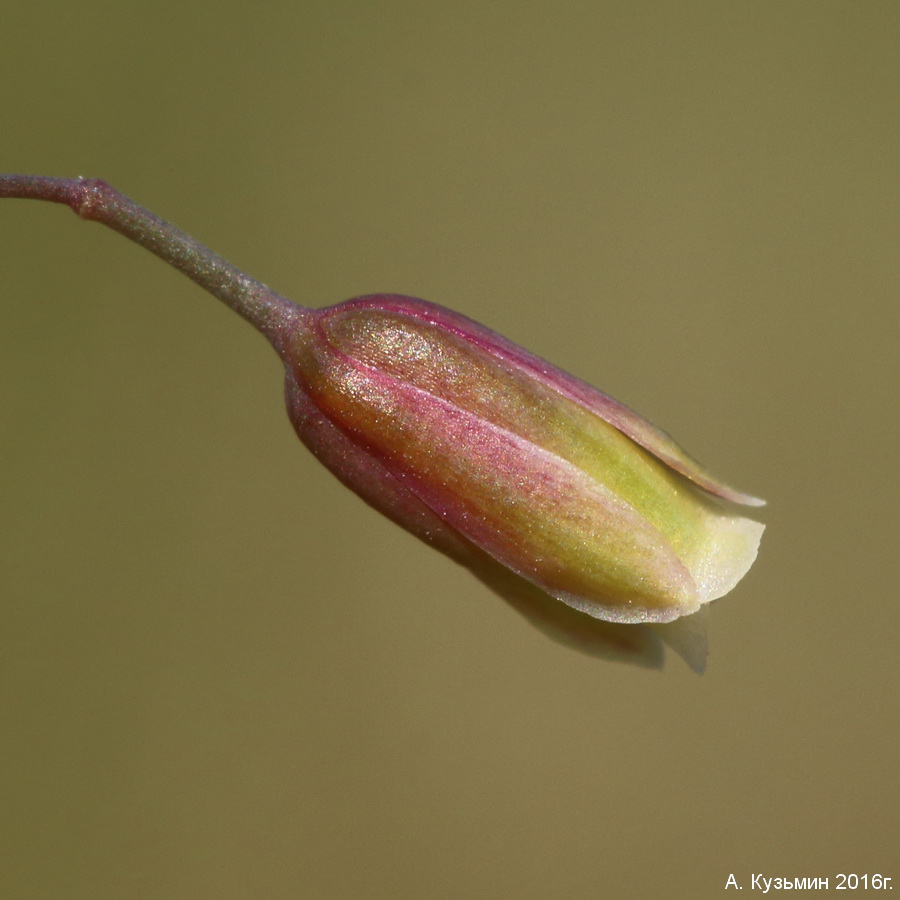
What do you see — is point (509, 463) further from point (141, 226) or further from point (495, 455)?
point (141, 226)

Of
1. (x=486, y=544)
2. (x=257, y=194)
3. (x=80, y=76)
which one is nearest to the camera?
(x=486, y=544)

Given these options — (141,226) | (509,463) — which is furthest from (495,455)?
(141,226)

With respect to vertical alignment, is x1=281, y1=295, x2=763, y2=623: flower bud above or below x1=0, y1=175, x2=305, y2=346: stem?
below

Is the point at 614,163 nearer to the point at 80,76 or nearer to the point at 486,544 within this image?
the point at 80,76

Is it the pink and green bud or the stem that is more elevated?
the stem

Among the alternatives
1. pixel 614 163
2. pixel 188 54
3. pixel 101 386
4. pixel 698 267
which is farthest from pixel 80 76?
pixel 698 267

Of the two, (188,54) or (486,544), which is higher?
(188,54)
